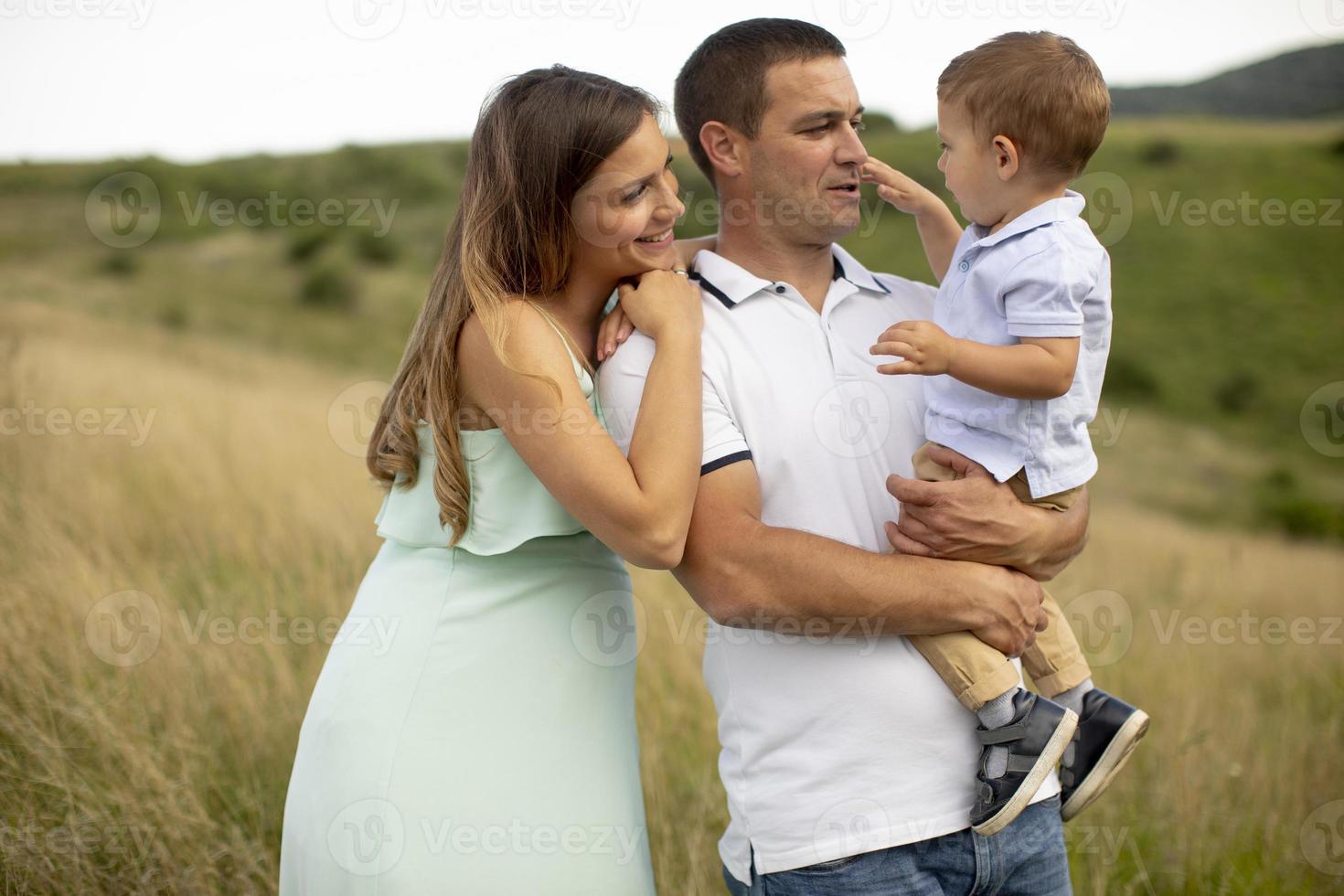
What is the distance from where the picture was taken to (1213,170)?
1523 inches

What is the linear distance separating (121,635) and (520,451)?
293 centimetres

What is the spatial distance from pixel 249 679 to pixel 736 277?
9.24 feet

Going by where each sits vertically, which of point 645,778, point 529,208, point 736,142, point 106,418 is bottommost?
point 645,778

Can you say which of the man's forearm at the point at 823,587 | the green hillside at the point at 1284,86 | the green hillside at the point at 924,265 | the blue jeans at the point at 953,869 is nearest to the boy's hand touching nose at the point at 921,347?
the man's forearm at the point at 823,587

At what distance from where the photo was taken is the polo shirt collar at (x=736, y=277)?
245cm

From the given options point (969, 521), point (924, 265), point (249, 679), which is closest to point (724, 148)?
point (969, 521)

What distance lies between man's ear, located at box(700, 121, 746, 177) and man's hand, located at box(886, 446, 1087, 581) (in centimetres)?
98

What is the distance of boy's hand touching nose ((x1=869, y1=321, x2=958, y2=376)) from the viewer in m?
2.03

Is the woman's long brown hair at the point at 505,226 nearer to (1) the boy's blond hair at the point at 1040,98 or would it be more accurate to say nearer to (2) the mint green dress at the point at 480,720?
(2) the mint green dress at the point at 480,720

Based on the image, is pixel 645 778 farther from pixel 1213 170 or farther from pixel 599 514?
pixel 1213 170

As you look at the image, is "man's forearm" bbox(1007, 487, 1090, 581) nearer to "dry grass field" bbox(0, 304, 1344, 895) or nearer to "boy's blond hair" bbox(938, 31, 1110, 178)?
"boy's blond hair" bbox(938, 31, 1110, 178)

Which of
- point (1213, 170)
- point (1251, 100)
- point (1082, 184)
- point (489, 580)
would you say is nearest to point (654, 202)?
point (489, 580)

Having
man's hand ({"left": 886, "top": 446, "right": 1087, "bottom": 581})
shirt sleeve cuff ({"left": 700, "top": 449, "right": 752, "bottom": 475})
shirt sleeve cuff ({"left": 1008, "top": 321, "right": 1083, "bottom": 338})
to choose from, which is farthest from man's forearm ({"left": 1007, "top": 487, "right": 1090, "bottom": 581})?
shirt sleeve cuff ({"left": 700, "top": 449, "right": 752, "bottom": 475})

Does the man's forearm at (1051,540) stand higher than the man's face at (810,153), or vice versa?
the man's face at (810,153)
